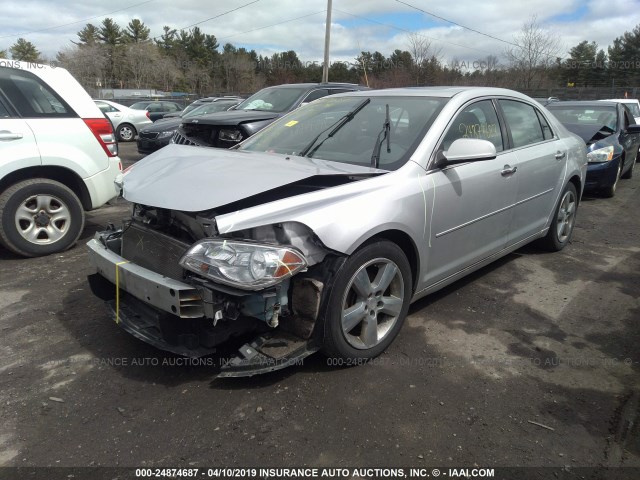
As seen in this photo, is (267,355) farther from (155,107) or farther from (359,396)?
(155,107)

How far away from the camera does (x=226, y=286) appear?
2.47m

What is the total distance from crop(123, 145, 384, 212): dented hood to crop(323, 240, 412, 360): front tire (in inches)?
22.1

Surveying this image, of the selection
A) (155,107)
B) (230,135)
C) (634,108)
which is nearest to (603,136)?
(230,135)

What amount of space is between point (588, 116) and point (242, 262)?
9262 millimetres

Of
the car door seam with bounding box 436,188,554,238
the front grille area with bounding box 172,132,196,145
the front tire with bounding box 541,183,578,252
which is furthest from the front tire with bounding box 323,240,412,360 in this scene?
the front grille area with bounding box 172,132,196,145

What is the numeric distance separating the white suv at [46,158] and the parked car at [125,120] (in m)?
13.5

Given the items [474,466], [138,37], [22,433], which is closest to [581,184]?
[474,466]

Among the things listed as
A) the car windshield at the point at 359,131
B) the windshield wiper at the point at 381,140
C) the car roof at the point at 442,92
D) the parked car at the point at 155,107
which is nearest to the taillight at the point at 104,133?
the car windshield at the point at 359,131

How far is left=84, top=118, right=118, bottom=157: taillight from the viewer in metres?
5.24

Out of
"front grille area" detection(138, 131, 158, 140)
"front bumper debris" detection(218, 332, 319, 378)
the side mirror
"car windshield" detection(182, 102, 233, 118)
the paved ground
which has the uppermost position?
"car windshield" detection(182, 102, 233, 118)

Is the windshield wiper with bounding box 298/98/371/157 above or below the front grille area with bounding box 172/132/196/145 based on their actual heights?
above

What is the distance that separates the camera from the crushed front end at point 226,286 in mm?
2467

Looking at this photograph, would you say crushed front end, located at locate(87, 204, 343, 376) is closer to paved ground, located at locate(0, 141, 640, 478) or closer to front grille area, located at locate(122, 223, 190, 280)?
front grille area, located at locate(122, 223, 190, 280)

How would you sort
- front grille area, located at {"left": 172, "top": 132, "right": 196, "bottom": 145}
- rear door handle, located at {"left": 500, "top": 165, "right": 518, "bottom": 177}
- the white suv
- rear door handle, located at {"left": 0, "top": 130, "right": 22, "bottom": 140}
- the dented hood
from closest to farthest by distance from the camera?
the dented hood → rear door handle, located at {"left": 500, "top": 165, "right": 518, "bottom": 177} → rear door handle, located at {"left": 0, "top": 130, "right": 22, "bottom": 140} → the white suv → front grille area, located at {"left": 172, "top": 132, "right": 196, "bottom": 145}
